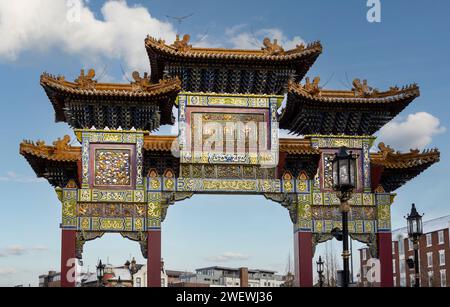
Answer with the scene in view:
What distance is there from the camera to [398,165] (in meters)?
23.5

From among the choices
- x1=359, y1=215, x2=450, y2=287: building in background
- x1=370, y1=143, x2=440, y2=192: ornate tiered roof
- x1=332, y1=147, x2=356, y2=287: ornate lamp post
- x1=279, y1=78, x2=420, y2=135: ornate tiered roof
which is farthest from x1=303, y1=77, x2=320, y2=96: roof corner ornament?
x1=359, y1=215, x2=450, y2=287: building in background

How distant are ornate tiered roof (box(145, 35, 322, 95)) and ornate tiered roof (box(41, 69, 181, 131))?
99cm

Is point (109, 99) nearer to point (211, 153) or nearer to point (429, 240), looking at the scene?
point (211, 153)

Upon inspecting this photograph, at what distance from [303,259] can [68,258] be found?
7.37 metres

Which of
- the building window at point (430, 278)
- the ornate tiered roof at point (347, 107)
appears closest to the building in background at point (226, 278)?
the building window at point (430, 278)

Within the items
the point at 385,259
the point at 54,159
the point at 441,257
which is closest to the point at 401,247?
the point at 441,257

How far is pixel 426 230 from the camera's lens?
185 feet

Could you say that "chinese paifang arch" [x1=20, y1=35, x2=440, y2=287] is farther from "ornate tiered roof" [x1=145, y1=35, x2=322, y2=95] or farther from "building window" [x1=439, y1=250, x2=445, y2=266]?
"building window" [x1=439, y1=250, x2=445, y2=266]

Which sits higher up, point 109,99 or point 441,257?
point 109,99

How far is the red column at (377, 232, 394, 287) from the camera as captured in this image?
23.1 metres

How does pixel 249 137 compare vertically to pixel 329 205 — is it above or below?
above
